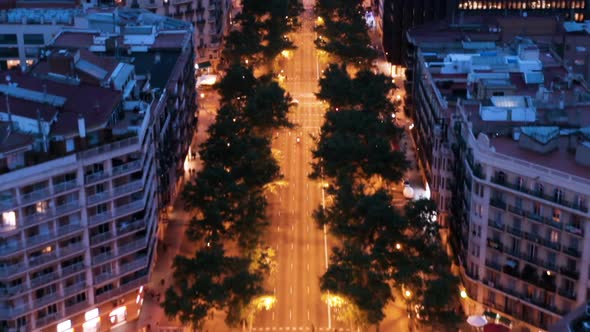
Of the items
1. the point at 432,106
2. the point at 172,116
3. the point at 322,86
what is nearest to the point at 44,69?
the point at 172,116

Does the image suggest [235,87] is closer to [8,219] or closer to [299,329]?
[299,329]

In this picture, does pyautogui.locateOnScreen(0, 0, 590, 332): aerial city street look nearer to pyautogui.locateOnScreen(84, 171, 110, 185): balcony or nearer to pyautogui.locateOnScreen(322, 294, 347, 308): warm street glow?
pyautogui.locateOnScreen(84, 171, 110, 185): balcony

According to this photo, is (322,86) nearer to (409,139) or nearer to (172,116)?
(409,139)

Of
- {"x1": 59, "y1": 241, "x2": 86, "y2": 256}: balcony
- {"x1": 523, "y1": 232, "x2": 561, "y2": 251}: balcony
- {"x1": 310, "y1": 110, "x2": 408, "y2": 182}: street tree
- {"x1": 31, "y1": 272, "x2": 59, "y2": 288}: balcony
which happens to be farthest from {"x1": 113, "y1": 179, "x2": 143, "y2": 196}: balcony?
{"x1": 523, "y1": 232, "x2": 561, "y2": 251}: balcony

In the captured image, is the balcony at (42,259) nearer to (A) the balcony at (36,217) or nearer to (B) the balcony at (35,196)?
(A) the balcony at (36,217)

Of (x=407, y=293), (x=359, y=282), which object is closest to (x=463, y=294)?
(x=407, y=293)

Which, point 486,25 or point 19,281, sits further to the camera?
point 486,25
